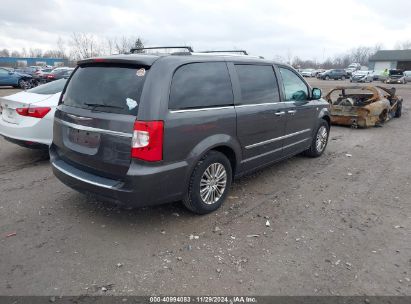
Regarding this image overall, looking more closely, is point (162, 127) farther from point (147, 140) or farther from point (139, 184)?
point (139, 184)

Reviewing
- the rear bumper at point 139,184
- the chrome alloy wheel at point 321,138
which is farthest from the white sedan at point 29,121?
the chrome alloy wheel at point 321,138

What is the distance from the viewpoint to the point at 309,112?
18.9 feet

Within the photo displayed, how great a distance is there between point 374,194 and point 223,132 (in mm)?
2560

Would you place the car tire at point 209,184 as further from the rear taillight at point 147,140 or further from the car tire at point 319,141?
the car tire at point 319,141

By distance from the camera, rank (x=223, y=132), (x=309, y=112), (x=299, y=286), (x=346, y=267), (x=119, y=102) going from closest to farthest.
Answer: (x=299, y=286) → (x=346, y=267) → (x=119, y=102) → (x=223, y=132) → (x=309, y=112)

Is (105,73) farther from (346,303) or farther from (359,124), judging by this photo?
(359,124)

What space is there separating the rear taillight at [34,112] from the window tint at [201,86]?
3.17 meters

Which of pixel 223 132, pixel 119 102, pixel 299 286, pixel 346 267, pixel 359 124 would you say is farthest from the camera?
pixel 359 124

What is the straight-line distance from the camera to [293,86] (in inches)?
212

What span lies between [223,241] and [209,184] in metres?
0.76

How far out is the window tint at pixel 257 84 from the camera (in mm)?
4262

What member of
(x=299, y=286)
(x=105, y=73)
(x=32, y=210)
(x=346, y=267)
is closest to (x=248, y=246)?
(x=299, y=286)

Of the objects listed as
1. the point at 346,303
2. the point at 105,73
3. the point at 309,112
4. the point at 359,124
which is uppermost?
the point at 105,73

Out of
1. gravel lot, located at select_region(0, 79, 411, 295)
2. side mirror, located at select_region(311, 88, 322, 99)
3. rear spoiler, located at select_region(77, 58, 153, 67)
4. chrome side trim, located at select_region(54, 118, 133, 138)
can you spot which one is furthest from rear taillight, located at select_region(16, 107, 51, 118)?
side mirror, located at select_region(311, 88, 322, 99)
